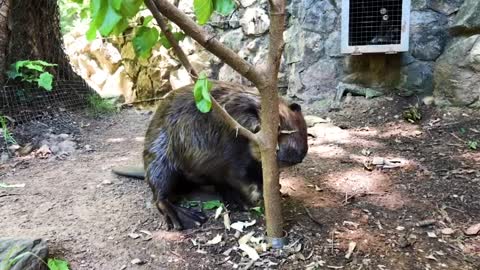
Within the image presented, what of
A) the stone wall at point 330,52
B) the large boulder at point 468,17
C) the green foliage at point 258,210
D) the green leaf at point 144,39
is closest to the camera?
the green leaf at point 144,39

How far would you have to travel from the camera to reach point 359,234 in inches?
89.7

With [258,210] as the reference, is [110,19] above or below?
above

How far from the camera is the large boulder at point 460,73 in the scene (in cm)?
379

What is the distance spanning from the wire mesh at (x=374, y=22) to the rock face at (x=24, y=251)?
3169 mm

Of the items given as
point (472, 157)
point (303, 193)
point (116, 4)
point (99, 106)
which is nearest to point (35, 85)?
point (99, 106)

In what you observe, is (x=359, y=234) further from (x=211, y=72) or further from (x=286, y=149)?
(x=211, y=72)

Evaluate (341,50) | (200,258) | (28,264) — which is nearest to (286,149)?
(200,258)

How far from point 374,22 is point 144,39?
2954 millimetres

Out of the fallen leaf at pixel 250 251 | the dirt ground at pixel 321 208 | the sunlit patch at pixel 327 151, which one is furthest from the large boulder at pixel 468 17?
the fallen leaf at pixel 250 251

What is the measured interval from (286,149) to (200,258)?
71cm

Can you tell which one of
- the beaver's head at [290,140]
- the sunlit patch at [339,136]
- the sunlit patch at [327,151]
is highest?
the beaver's head at [290,140]

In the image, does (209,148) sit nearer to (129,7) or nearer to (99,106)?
(129,7)

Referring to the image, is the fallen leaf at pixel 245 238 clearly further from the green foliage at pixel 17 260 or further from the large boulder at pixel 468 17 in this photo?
the large boulder at pixel 468 17

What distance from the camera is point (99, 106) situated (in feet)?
16.1
